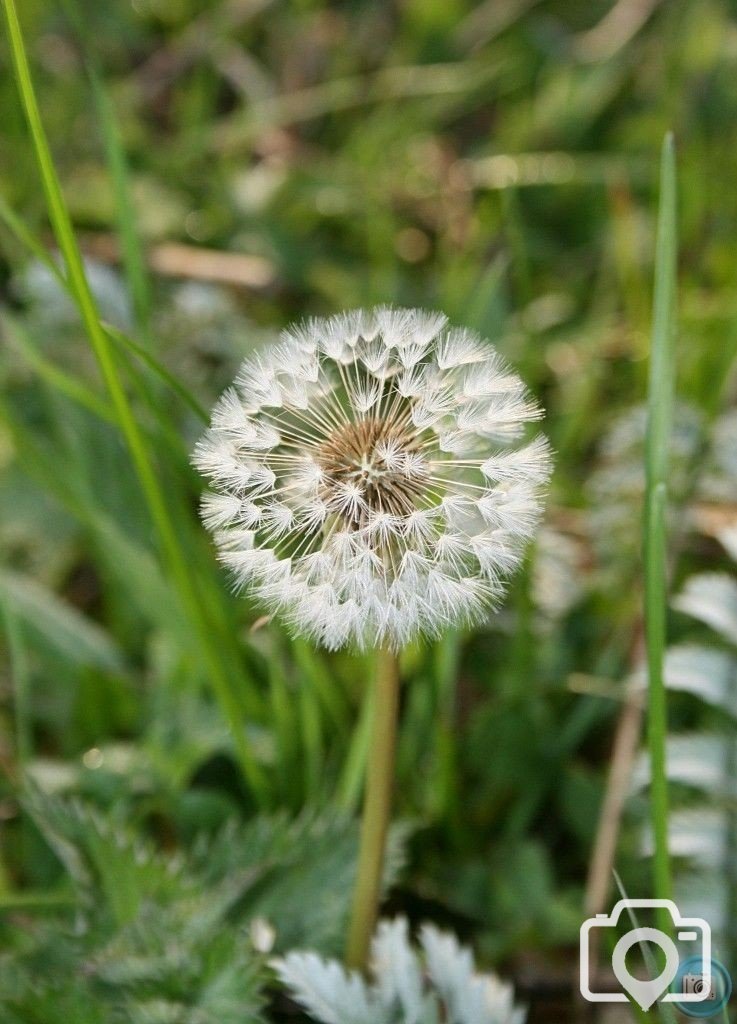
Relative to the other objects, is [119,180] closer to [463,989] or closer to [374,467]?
[374,467]

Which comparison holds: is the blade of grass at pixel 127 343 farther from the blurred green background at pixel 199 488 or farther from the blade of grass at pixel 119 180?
the blade of grass at pixel 119 180

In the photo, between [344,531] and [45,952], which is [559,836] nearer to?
[45,952]

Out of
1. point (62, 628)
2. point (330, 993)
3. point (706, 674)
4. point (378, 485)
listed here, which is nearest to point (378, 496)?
point (378, 485)

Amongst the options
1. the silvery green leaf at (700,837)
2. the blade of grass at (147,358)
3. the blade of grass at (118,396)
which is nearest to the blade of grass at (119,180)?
the blade of grass at (118,396)

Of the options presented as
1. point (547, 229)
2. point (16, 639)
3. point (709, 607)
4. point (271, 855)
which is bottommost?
point (271, 855)

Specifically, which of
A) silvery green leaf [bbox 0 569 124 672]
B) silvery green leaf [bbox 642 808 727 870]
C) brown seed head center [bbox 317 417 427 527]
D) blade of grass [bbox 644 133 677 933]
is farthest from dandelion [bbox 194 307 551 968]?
silvery green leaf [bbox 0 569 124 672]

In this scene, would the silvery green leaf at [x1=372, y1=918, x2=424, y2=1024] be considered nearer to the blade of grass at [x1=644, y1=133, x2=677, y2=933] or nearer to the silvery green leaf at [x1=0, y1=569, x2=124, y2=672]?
the blade of grass at [x1=644, y1=133, x2=677, y2=933]

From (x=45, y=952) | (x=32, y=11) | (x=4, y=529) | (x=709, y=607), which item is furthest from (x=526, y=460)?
(x=32, y=11)

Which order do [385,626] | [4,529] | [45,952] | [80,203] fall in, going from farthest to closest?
[80,203], [4,529], [45,952], [385,626]
